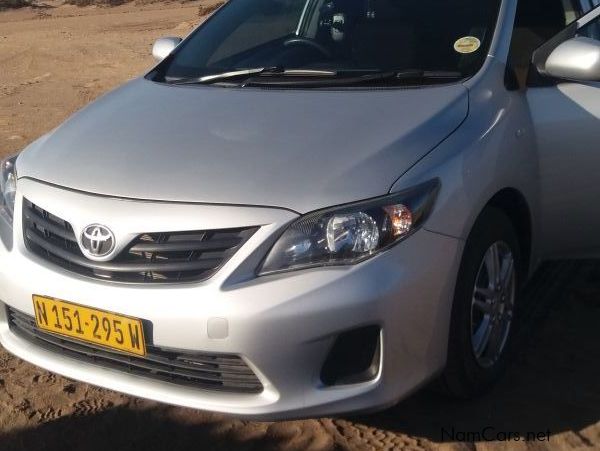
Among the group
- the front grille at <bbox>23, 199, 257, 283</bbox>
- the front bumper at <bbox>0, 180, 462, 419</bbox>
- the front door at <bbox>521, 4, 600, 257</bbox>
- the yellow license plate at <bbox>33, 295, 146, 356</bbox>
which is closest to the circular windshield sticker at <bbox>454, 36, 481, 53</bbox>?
the front door at <bbox>521, 4, 600, 257</bbox>

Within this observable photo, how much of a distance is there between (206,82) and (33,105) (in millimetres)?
6213

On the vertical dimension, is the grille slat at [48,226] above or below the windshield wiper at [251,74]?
below

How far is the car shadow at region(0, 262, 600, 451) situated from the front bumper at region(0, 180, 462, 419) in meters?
0.38

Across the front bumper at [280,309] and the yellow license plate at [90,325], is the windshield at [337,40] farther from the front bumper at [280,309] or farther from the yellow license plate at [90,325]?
the yellow license plate at [90,325]

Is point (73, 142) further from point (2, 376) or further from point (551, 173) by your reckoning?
point (551, 173)

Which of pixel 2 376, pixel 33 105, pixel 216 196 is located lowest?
pixel 33 105

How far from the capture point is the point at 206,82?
4070 millimetres

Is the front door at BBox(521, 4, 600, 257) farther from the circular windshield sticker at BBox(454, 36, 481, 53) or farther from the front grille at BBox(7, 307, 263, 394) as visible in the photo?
the front grille at BBox(7, 307, 263, 394)

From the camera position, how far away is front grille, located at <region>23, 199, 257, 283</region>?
2896mm

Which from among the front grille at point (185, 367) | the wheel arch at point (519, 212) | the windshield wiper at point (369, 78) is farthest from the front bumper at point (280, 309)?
the windshield wiper at point (369, 78)

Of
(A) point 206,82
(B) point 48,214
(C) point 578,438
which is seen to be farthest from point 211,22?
(C) point 578,438

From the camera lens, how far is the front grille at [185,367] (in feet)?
9.64

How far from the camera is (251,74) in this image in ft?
13.3

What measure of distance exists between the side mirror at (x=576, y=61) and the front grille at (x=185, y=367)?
70.4 inches
